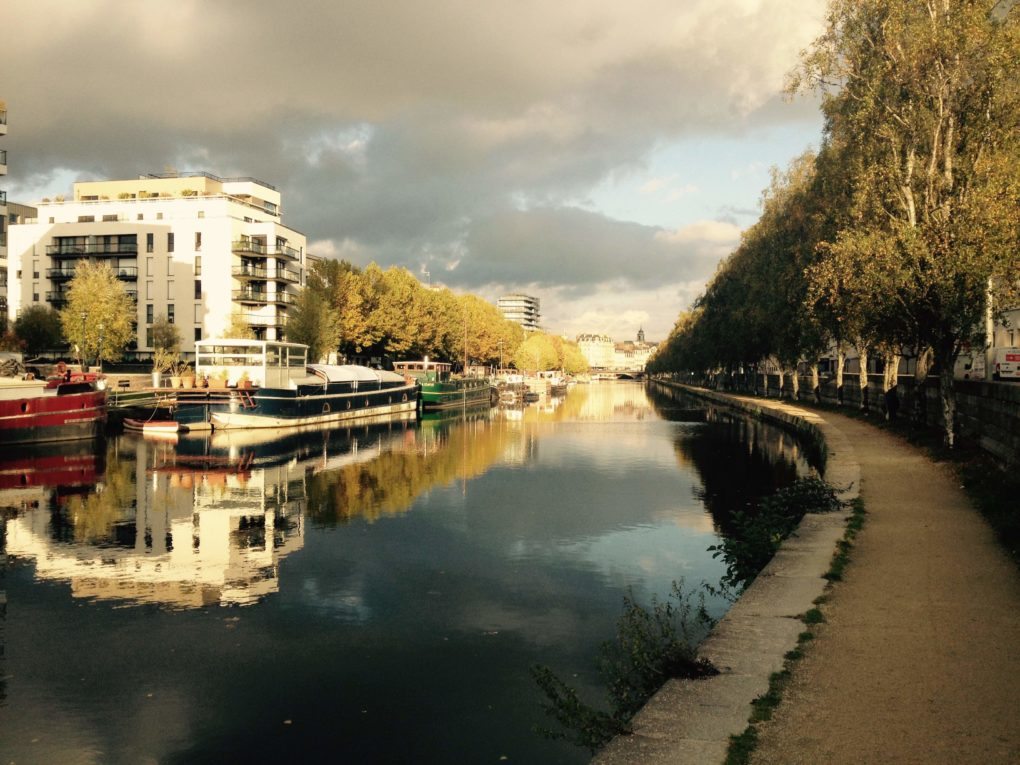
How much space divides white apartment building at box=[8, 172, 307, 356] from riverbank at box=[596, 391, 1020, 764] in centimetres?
8100

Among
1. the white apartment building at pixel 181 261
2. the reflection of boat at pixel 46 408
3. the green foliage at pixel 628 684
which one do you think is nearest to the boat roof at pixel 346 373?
the reflection of boat at pixel 46 408

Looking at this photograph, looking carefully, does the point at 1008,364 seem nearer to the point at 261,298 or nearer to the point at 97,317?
the point at 97,317

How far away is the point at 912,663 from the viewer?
7793mm

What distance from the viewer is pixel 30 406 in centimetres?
3625

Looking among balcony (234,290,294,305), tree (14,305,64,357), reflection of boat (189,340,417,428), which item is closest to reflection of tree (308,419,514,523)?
reflection of boat (189,340,417,428)

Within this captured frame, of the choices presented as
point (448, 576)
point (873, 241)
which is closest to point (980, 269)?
point (873, 241)

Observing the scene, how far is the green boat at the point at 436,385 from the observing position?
7162 centimetres

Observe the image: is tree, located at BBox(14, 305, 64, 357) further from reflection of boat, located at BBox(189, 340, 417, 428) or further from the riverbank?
the riverbank

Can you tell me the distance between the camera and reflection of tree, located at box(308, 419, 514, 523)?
73.6ft

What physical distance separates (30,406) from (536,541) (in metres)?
28.4

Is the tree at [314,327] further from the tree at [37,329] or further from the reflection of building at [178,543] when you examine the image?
the reflection of building at [178,543]

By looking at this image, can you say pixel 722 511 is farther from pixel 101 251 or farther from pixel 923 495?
pixel 101 251

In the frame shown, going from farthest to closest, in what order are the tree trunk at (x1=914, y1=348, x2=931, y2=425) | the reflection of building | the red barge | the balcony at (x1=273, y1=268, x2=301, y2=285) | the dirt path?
the balcony at (x1=273, y1=268, x2=301, y2=285) → the red barge → the tree trunk at (x1=914, y1=348, x2=931, y2=425) → the reflection of building → the dirt path

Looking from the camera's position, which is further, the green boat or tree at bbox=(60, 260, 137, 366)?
the green boat
